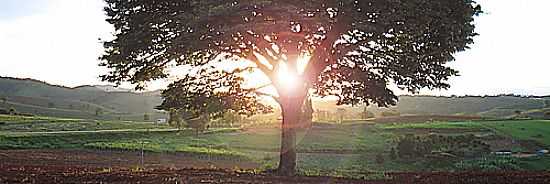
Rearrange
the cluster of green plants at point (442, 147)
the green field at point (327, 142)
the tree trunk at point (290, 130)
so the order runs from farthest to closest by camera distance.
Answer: the cluster of green plants at point (442, 147) → the green field at point (327, 142) → the tree trunk at point (290, 130)

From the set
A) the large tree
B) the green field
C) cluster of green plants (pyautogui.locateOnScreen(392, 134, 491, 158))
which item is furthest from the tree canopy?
cluster of green plants (pyautogui.locateOnScreen(392, 134, 491, 158))

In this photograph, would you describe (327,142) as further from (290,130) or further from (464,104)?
(464,104)

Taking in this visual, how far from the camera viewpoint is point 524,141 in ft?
182

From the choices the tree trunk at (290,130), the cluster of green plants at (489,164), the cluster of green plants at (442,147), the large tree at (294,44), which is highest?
the large tree at (294,44)

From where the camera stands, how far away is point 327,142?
2317 inches

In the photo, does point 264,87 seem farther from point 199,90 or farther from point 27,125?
point 27,125

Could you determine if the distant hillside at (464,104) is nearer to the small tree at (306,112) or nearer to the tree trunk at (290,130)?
the small tree at (306,112)

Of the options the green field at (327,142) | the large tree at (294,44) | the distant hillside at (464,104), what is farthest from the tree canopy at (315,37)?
the distant hillside at (464,104)

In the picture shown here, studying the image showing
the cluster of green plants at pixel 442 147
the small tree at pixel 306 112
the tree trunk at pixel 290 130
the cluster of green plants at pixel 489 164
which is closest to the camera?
the tree trunk at pixel 290 130

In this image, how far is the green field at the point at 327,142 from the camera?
41.8 meters

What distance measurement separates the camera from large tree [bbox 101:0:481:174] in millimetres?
19562

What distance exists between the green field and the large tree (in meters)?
13.1

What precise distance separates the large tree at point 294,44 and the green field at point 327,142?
1311 cm

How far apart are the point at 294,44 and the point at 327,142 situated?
121 ft
